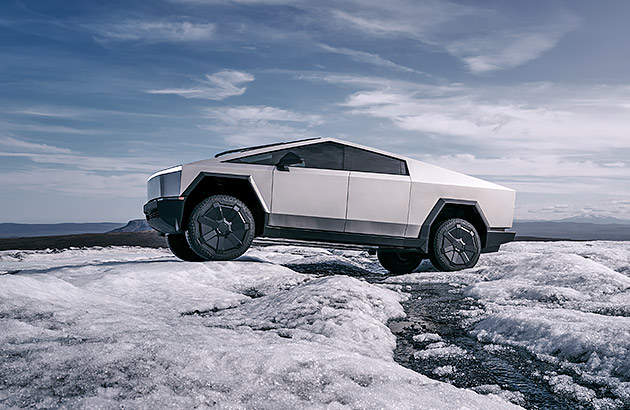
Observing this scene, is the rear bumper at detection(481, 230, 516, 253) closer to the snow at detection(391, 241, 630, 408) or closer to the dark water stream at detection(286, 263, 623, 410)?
the snow at detection(391, 241, 630, 408)

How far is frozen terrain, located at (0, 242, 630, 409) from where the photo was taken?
6.05ft

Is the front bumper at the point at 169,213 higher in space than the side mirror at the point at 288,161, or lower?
lower

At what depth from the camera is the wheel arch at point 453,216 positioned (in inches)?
236

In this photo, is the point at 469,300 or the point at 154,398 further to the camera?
the point at 469,300

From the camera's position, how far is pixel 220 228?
5.35m

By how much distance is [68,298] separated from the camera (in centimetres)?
317

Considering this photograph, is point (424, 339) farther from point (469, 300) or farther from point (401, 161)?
point (401, 161)

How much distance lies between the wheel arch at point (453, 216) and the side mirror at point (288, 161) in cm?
178

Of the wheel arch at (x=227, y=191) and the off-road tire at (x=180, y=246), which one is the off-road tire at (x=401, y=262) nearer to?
the wheel arch at (x=227, y=191)

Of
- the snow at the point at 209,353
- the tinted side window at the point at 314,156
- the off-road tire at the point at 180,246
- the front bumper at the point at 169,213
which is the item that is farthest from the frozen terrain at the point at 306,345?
the off-road tire at the point at 180,246

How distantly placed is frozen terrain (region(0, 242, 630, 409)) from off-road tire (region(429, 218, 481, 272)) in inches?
57.7

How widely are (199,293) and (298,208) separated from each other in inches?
67.8

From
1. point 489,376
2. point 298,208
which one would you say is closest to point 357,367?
point 489,376

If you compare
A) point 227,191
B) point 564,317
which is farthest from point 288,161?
point 564,317
